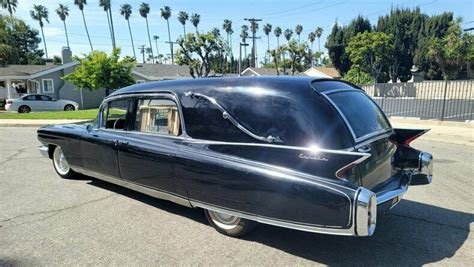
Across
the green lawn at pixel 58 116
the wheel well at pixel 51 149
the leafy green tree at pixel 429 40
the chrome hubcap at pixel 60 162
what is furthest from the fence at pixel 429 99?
the leafy green tree at pixel 429 40

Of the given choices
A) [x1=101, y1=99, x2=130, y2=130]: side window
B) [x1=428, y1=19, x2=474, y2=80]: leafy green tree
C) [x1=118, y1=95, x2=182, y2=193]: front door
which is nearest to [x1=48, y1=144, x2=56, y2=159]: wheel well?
[x1=101, y1=99, x2=130, y2=130]: side window

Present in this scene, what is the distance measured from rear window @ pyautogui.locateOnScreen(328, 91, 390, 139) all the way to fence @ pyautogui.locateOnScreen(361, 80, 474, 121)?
12.8 m

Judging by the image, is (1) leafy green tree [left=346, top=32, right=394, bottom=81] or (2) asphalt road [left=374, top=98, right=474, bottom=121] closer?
(2) asphalt road [left=374, top=98, right=474, bottom=121]

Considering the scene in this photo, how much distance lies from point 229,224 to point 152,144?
133 cm

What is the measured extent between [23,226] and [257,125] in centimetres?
307

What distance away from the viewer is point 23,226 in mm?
4379

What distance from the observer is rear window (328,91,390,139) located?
144 inches

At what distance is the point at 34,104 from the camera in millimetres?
26344

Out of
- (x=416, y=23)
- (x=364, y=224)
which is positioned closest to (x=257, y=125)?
(x=364, y=224)

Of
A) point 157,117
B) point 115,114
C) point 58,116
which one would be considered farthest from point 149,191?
point 58,116

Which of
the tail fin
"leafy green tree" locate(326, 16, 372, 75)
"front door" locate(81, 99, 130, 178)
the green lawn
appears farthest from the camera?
"leafy green tree" locate(326, 16, 372, 75)

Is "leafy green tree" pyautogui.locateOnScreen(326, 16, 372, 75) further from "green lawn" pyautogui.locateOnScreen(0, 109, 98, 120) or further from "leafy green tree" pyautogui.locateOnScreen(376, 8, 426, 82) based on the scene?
"green lawn" pyautogui.locateOnScreen(0, 109, 98, 120)

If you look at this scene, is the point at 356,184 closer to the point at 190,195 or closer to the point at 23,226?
the point at 190,195

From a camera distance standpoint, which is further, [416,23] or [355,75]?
[416,23]
